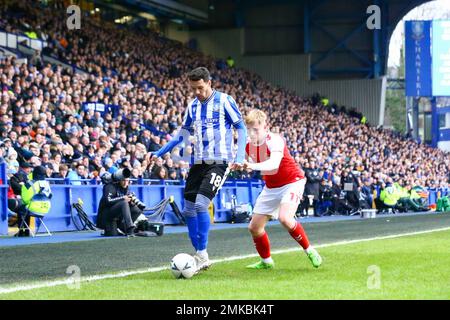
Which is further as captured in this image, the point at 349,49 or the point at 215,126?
the point at 349,49

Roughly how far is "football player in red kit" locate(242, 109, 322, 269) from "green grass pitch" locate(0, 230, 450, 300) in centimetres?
31

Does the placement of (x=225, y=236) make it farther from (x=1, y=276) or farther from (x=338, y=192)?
(x=338, y=192)

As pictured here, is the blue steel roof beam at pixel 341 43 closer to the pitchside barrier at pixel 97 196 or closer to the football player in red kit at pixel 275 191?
the pitchside barrier at pixel 97 196

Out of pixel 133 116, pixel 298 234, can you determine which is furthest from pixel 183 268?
pixel 133 116

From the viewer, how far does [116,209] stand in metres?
17.7

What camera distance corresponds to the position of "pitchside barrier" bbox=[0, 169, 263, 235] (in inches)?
778

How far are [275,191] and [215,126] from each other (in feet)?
3.26

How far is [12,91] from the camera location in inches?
A: 893

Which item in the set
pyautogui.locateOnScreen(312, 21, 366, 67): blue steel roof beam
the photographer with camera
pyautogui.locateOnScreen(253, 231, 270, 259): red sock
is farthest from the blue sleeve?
pyautogui.locateOnScreen(312, 21, 366, 67): blue steel roof beam

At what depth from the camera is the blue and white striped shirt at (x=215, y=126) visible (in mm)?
10094

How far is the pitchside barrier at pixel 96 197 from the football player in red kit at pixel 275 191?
28.0 ft

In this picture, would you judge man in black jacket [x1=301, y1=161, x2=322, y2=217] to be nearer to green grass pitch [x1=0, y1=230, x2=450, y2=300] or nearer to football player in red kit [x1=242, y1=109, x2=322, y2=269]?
green grass pitch [x1=0, y1=230, x2=450, y2=300]

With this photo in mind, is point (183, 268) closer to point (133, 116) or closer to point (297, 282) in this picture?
point (297, 282)
